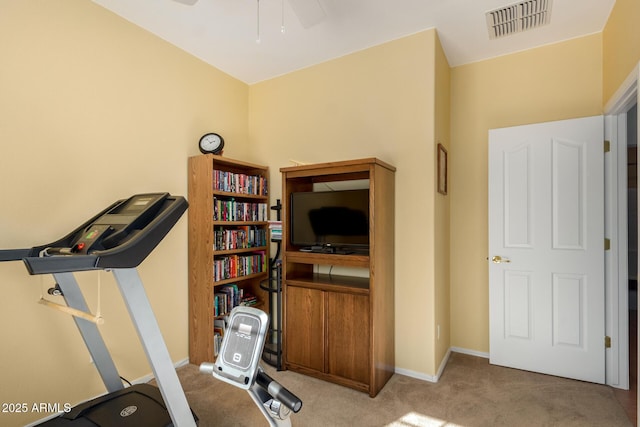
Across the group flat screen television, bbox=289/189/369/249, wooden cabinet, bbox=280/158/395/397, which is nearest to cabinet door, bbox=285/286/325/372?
wooden cabinet, bbox=280/158/395/397

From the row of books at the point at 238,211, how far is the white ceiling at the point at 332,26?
4.63 ft

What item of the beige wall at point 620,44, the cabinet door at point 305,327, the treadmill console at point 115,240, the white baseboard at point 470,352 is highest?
the beige wall at point 620,44

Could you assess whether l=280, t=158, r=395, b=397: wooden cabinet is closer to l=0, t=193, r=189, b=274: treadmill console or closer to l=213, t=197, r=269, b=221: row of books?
l=213, t=197, r=269, b=221: row of books

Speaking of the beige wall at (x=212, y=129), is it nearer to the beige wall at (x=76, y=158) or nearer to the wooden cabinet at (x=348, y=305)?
the beige wall at (x=76, y=158)

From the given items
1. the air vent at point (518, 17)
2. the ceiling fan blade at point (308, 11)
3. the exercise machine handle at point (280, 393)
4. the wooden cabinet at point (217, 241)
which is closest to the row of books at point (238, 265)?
the wooden cabinet at point (217, 241)

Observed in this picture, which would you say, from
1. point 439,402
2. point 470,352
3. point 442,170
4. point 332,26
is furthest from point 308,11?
point 470,352

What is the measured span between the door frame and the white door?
5cm

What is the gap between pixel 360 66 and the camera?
2951 millimetres

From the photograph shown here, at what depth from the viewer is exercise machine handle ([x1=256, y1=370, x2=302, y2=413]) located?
1011 mm

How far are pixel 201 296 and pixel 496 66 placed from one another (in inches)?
137

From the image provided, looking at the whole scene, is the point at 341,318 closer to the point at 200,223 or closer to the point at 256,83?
the point at 200,223

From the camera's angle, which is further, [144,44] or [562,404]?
[144,44]

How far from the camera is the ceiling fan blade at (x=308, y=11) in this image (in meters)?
1.98

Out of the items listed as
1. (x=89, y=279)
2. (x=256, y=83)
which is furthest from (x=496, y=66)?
(x=89, y=279)
